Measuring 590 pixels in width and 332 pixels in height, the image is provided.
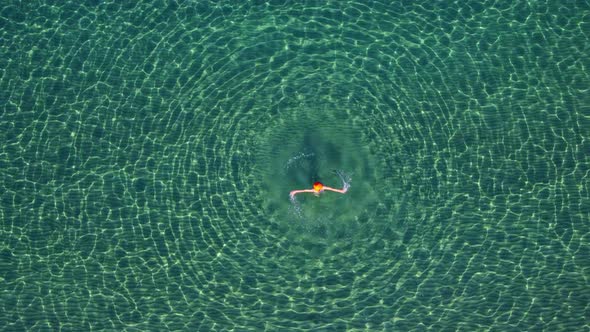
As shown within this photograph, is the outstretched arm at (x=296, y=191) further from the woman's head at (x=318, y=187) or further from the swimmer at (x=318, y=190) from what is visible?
the woman's head at (x=318, y=187)

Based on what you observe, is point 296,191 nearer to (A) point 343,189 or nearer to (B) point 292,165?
(B) point 292,165

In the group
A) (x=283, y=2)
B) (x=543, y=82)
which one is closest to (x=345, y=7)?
(x=283, y=2)

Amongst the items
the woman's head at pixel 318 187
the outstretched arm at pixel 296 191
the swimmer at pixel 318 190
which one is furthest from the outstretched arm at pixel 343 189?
the outstretched arm at pixel 296 191

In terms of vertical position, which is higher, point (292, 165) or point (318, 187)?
point (292, 165)

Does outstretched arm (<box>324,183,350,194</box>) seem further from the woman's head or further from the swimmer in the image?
the woman's head

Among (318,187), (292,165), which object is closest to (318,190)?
(318,187)

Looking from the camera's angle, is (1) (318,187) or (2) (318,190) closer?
(1) (318,187)

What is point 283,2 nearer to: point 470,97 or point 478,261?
point 470,97

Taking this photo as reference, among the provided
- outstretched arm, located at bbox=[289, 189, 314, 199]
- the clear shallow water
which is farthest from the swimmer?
the clear shallow water
